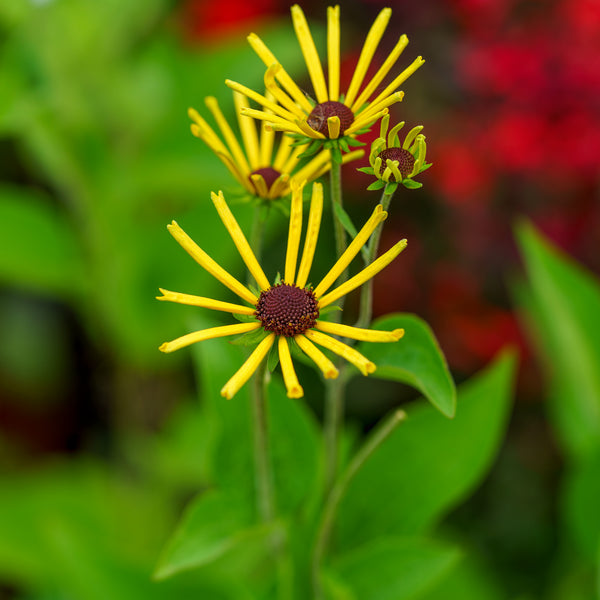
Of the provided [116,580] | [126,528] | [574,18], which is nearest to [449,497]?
[116,580]

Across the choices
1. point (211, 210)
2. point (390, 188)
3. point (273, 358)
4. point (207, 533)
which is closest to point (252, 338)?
point (273, 358)

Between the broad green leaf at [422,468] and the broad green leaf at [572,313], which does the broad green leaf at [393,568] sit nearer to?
the broad green leaf at [422,468]

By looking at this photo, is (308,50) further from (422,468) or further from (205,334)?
(422,468)

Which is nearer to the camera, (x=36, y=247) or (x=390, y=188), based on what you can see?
(x=390, y=188)

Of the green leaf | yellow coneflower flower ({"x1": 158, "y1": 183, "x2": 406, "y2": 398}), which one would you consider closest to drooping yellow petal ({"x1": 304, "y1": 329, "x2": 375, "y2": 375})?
yellow coneflower flower ({"x1": 158, "y1": 183, "x2": 406, "y2": 398})

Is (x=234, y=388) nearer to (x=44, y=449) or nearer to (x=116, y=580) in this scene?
(x=116, y=580)

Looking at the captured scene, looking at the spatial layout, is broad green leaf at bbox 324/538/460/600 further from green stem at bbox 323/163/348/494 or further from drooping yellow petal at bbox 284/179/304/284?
drooping yellow petal at bbox 284/179/304/284

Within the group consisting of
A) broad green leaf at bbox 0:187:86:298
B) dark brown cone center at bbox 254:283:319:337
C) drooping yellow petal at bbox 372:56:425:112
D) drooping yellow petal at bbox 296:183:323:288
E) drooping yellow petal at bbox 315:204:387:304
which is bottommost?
dark brown cone center at bbox 254:283:319:337
